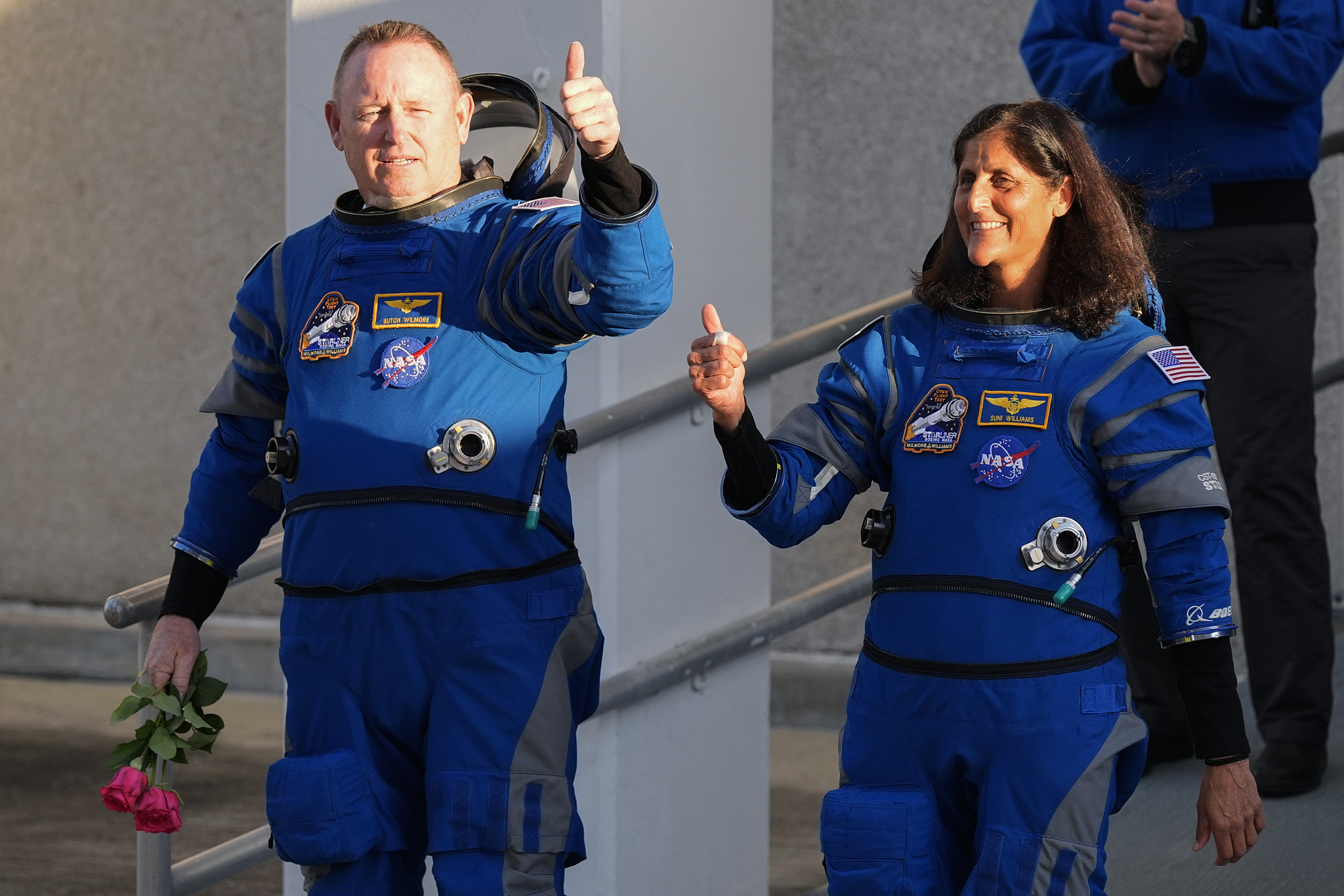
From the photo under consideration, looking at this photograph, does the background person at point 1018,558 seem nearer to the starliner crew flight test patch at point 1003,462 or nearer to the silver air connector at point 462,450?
the starliner crew flight test patch at point 1003,462

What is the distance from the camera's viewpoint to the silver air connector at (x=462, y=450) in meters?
2.20

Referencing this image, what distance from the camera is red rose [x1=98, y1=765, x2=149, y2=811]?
2.38 metres

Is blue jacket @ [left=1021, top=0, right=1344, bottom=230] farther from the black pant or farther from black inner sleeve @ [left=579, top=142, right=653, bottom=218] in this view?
black inner sleeve @ [left=579, top=142, right=653, bottom=218]

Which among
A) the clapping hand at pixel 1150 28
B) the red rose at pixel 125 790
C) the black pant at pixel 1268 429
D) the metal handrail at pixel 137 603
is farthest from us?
the black pant at pixel 1268 429

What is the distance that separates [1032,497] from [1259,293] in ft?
4.47

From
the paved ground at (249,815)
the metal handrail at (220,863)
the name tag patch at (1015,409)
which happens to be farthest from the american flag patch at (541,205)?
the paved ground at (249,815)

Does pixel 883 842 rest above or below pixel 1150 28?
below

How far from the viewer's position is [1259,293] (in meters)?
3.17

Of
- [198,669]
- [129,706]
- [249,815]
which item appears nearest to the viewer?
[129,706]

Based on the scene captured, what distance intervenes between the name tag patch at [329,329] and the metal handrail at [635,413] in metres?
0.52

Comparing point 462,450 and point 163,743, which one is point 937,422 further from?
point 163,743

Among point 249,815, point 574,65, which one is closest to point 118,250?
point 249,815

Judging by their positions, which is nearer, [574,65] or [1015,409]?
[574,65]

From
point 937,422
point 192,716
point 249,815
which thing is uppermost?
point 937,422
